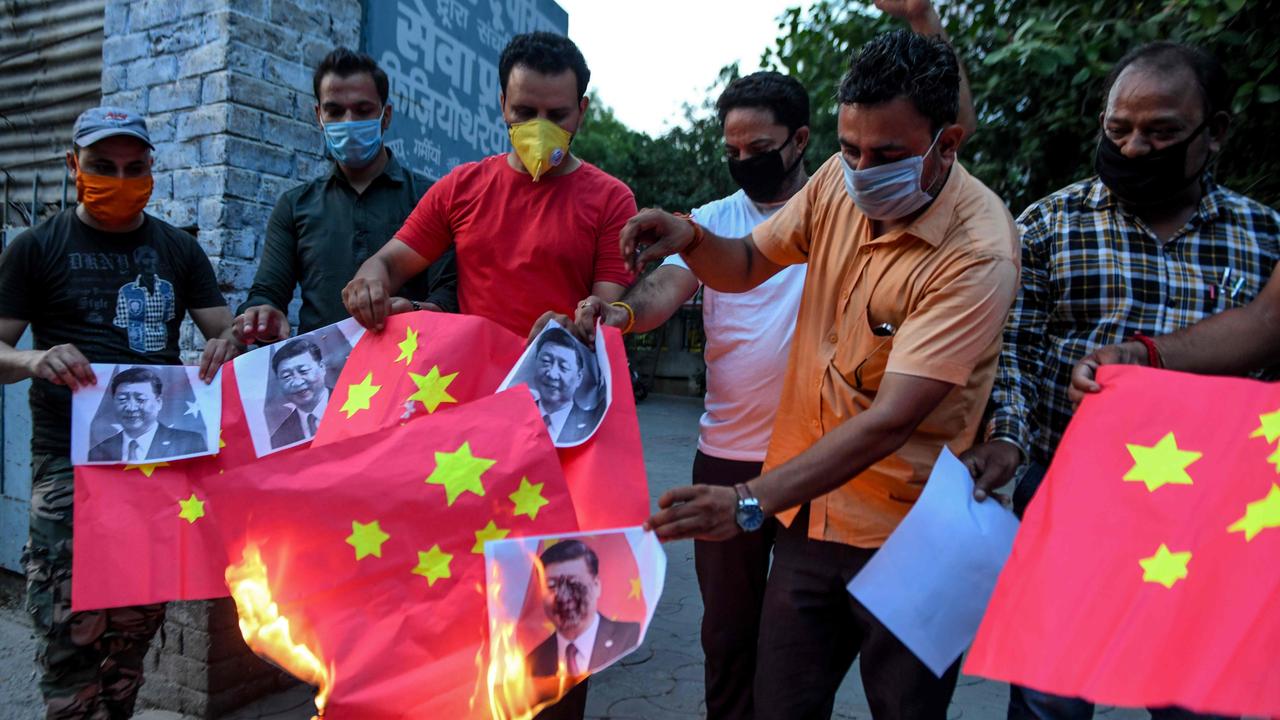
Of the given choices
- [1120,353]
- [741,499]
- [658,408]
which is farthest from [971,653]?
[658,408]

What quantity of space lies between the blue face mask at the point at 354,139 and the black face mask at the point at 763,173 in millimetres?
1192

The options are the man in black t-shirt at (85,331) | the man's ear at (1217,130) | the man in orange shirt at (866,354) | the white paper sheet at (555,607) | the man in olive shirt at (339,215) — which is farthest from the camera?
the man in olive shirt at (339,215)

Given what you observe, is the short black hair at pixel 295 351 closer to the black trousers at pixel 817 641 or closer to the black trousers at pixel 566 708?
the black trousers at pixel 566 708

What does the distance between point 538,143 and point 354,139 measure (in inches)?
31.1

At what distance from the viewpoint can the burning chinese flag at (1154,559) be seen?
1.36m

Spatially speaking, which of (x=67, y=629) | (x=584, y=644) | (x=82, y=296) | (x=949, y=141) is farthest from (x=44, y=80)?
(x=949, y=141)

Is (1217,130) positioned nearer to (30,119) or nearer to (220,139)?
(220,139)

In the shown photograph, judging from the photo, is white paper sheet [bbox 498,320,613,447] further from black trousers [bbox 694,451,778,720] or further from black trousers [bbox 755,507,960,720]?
black trousers [bbox 694,451,778,720]

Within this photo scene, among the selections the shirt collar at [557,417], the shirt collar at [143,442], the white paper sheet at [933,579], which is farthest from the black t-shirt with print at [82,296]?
the white paper sheet at [933,579]

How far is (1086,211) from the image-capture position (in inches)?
90.7

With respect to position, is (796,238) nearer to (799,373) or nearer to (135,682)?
(799,373)

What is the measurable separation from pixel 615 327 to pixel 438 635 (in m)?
0.88

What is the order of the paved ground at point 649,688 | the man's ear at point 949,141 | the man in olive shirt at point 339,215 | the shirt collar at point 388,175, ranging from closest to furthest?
1. the man's ear at point 949,141
2. the man in olive shirt at point 339,215
3. the shirt collar at point 388,175
4. the paved ground at point 649,688

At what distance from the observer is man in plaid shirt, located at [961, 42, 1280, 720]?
205 cm
